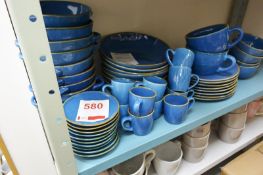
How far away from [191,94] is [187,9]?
0.36 m

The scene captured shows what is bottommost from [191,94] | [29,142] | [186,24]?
[29,142]

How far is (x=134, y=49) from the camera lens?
0.72 m

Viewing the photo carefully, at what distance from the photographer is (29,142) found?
68cm

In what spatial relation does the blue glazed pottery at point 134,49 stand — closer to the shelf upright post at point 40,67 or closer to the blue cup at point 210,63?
the blue cup at point 210,63

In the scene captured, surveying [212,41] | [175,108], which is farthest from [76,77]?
[212,41]

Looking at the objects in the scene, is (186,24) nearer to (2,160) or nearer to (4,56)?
(4,56)

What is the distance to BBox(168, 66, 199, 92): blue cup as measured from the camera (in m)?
0.59

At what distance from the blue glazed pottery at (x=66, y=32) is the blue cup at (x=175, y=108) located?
0.89 ft

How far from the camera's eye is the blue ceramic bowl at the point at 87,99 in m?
0.47

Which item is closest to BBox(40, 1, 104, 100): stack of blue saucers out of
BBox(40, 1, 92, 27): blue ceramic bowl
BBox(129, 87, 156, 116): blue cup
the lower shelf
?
BBox(40, 1, 92, 27): blue ceramic bowl

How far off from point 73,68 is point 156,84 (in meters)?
0.21

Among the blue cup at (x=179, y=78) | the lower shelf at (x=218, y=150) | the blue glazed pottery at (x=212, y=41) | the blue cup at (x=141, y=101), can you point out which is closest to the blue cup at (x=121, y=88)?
the blue cup at (x=141, y=101)

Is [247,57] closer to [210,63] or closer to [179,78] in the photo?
[210,63]

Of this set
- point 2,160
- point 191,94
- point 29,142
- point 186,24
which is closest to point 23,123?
point 29,142
